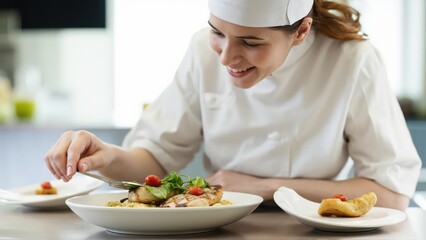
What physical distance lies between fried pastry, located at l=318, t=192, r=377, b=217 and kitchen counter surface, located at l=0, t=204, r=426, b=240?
0.16 ft

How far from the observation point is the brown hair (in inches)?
80.6

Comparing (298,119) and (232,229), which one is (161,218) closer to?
(232,229)

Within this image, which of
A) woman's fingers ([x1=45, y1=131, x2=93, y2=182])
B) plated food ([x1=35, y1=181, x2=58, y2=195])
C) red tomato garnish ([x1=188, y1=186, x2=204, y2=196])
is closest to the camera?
red tomato garnish ([x1=188, y1=186, x2=204, y2=196])

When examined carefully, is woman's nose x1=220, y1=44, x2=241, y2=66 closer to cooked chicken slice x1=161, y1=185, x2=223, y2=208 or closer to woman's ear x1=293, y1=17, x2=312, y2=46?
woman's ear x1=293, y1=17, x2=312, y2=46

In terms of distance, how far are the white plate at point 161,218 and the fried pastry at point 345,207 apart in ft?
0.49

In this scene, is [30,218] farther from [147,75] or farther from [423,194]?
[147,75]

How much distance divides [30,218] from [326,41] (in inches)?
34.5

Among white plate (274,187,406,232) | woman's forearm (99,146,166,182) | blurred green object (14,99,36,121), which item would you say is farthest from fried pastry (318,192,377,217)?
blurred green object (14,99,36,121)

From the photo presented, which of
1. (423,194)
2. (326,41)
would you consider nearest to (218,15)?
(326,41)

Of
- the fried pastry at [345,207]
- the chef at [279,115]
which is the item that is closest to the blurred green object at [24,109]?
the chef at [279,115]

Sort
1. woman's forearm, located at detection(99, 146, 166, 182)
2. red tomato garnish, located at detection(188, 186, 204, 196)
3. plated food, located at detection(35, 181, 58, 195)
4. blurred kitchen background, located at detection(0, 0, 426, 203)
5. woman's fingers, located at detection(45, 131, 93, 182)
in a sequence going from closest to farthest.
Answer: red tomato garnish, located at detection(188, 186, 204, 196) → woman's fingers, located at detection(45, 131, 93, 182) → plated food, located at detection(35, 181, 58, 195) → woman's forearm, located at detection(99, 146, 166, 182) → blurred kitchen background, located at detection(0, 0, 426, 203)

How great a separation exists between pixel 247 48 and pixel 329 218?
1.48ft

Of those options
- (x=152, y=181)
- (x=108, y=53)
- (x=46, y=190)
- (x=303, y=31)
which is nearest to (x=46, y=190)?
(x=46, y=190)

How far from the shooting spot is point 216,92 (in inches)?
88.0
